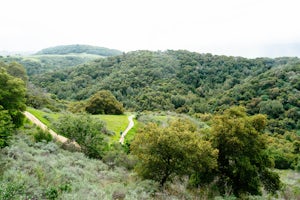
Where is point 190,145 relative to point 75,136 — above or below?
above

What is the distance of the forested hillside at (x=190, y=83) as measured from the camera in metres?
76.2

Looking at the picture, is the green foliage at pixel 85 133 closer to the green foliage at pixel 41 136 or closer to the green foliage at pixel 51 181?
the green foliage at pixel 41 136

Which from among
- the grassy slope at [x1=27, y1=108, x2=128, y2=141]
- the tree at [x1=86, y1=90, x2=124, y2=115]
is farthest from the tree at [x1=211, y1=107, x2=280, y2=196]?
the tree at [x1=86, y1=90, x2=124, y2=115]

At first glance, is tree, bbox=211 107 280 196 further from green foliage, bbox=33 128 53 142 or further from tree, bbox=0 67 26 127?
tree, bbox=0 67 26 127

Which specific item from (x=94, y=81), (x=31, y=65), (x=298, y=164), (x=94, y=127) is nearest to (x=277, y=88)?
(x=298, y=164)

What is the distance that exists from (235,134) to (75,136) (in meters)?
13.5

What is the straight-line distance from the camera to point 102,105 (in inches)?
1836

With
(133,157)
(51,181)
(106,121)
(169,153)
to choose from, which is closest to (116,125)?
(106,121)

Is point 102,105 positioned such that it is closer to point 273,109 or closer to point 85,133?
point 85,133

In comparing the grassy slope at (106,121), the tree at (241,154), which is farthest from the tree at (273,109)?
the tree at (241,154)

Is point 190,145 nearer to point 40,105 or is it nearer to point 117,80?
point 40,105

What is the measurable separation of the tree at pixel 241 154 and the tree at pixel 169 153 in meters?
1.65

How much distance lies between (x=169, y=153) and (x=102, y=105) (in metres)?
34.1

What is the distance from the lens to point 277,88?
7944 cm
